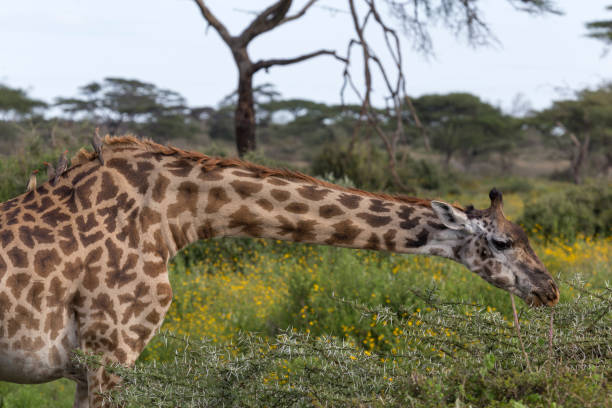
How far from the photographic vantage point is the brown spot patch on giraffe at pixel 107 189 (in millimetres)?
3373

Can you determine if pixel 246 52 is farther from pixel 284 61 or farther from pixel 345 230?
pixel 345 230

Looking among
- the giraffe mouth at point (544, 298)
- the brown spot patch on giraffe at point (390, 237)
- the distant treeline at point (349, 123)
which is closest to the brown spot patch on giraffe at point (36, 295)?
the brown spot patch on giraffe at point (390, 237)

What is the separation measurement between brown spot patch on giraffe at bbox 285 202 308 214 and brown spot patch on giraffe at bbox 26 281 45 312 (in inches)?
57.2

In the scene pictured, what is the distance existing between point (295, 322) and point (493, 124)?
41.7 metres

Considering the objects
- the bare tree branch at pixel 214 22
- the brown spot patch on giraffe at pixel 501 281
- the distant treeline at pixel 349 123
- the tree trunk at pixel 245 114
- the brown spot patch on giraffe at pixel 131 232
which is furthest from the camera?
the distant treeline at pixel 349 123

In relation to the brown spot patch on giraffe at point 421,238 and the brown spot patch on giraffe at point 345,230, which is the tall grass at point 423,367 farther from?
the brown spot patch on giraffe at point 345,230

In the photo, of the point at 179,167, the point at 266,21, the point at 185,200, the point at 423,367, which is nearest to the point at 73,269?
the point at 185,200

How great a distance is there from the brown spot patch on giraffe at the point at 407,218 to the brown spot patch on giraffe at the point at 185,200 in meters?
1.26

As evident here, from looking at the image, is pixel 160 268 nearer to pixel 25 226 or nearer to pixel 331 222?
pixel 25 226

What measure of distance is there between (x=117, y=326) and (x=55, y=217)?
743 millimetres

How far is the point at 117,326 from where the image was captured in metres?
3.17

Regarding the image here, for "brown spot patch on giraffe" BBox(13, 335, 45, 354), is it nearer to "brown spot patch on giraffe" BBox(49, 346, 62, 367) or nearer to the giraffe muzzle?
"brown spot patch on giraffe" BBox(49, 346, 62, 367)

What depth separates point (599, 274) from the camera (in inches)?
303

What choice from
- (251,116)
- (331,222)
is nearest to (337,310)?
(331,222)
